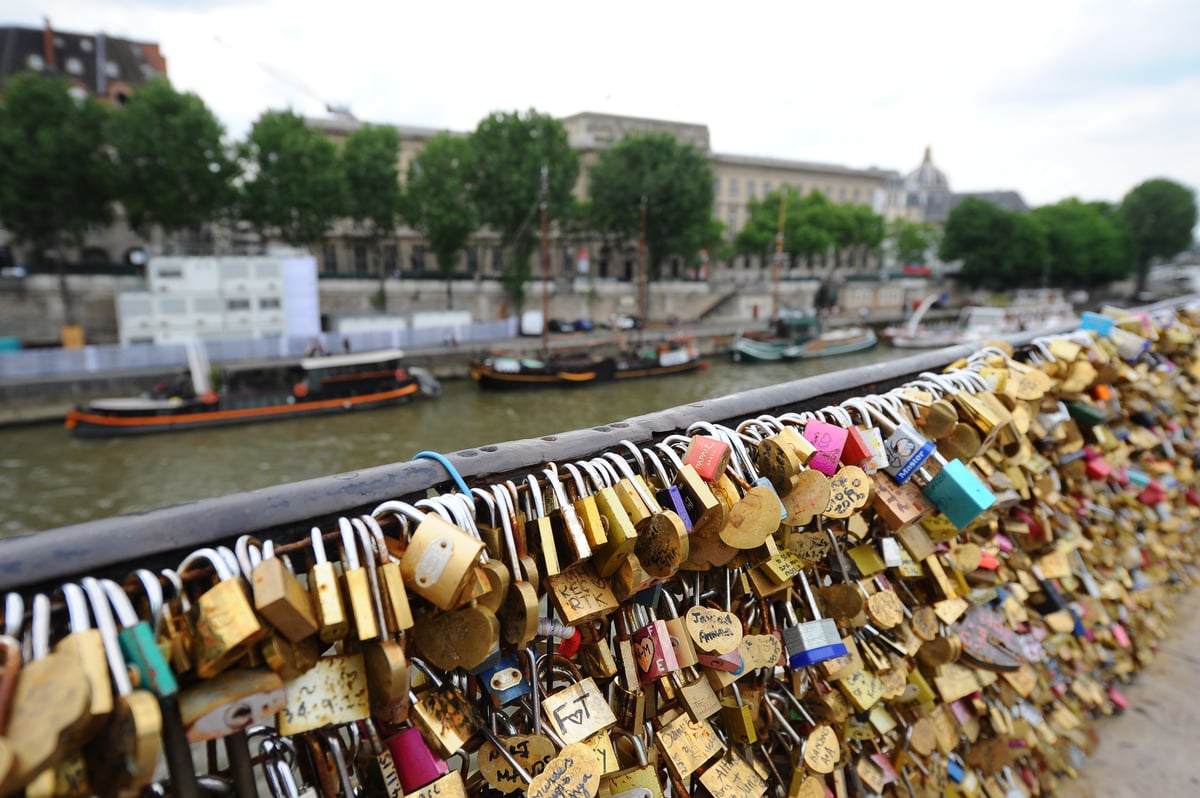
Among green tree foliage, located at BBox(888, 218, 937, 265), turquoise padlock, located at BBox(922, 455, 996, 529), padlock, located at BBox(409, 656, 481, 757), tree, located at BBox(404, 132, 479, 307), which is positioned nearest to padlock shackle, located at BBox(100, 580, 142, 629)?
padlock, located at BBox(409, 656, 481, 757)

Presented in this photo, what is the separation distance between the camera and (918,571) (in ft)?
7.87

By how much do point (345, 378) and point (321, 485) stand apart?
838 inches

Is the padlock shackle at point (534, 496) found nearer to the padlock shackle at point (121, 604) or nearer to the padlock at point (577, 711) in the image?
the padlock at point (577, 711)

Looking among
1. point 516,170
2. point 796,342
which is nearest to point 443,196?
point 516,170

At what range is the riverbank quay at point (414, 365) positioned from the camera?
19.1 m

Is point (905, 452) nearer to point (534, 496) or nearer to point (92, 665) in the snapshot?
point (534, 496)

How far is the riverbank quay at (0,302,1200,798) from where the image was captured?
1.24m

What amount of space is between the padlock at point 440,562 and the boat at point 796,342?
32.4 metres

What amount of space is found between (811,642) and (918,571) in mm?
704

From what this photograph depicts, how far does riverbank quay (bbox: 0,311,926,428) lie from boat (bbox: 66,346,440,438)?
68 cm

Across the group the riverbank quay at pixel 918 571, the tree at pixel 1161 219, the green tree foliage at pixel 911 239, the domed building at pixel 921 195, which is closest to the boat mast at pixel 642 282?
the green tree foliage at pixel 911 239

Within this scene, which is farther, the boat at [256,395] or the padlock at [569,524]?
the boat at [256,395]

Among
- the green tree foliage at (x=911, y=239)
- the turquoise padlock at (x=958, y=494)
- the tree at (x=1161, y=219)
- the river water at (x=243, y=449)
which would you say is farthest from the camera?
the tree at (x=1161, y=219)

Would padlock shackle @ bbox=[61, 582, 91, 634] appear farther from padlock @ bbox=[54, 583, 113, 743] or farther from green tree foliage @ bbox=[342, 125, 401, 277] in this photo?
green tree foliage @ bbox=[342, 125, 401, 277]
